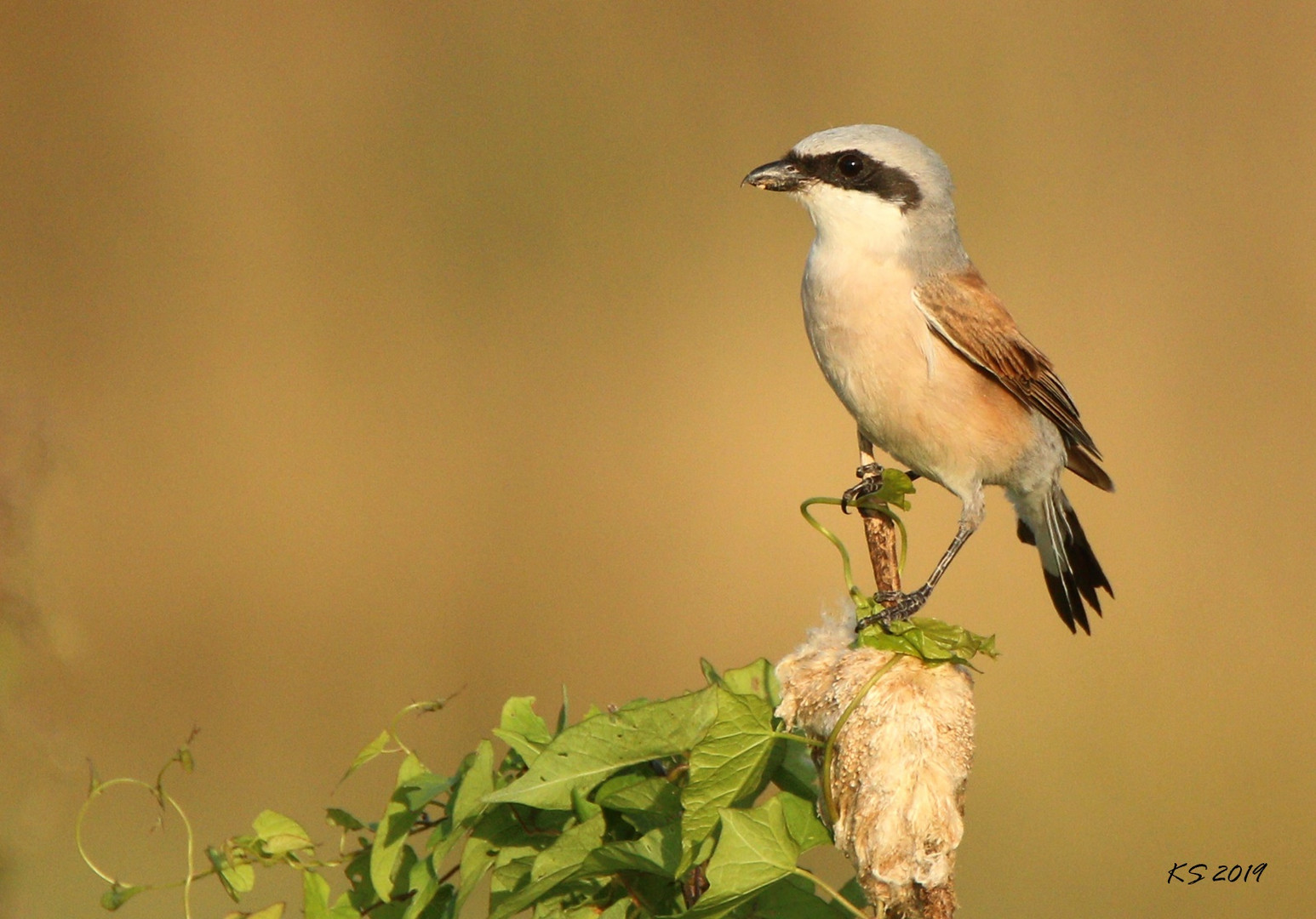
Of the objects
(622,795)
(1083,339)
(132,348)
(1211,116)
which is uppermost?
(1211,116)

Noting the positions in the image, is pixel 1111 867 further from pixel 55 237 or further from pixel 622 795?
pixel 55 237

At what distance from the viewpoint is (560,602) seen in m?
5.31

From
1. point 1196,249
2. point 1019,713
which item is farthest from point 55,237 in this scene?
point 1196,249

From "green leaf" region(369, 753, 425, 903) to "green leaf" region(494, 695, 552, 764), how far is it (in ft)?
0.38

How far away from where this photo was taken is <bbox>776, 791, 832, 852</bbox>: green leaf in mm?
1355

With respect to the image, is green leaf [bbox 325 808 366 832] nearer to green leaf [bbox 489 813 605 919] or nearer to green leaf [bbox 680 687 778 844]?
green leaf [bbox 489 813 605 919]

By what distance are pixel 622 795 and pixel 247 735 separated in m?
3.95

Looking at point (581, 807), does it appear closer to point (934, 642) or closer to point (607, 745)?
point (607, 745)

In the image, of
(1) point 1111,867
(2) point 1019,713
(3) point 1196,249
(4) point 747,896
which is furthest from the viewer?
(3) point 1196,249

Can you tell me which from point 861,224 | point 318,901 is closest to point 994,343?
point 861,224

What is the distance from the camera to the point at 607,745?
1312 millimetres

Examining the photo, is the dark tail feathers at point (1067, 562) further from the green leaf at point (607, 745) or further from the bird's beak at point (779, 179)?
the green leaf at point (607, 745)

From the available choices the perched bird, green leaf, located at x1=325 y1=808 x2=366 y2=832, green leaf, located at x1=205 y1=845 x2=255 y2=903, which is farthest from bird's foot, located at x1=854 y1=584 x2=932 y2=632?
green leaf, located at x1=205 y1=845 x2=255 y2=903

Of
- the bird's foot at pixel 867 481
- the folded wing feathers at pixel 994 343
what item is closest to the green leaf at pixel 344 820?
the bird's foot at pixel 867 481
